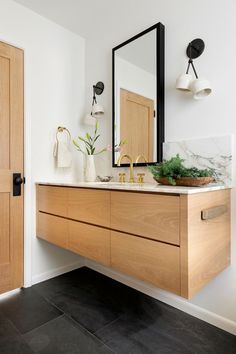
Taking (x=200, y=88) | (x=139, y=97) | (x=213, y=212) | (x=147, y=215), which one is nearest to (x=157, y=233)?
(x=147, y=215)

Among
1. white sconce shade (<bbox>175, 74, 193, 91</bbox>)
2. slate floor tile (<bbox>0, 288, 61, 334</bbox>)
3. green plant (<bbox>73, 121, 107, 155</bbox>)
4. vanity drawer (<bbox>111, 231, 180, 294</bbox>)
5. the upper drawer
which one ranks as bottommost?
slate floor tile (<bbox>0, 288, 61, 334</bbox>)

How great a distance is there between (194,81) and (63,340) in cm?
180

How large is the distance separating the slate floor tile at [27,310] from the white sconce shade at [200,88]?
1.79 meters

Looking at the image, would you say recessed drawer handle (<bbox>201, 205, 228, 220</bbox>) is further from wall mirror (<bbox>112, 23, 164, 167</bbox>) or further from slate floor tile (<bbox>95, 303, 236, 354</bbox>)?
slate floor tile (<bbox>95, 303, 236, 354</bbox>)

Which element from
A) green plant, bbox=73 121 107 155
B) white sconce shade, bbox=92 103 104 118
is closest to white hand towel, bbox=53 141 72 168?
green plant, bbox=73 121 107 155

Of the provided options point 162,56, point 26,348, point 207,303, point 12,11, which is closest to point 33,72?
point 12,11

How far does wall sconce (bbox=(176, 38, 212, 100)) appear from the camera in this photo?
1497 millimetres

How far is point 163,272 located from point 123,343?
0.55m

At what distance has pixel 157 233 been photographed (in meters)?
1.25

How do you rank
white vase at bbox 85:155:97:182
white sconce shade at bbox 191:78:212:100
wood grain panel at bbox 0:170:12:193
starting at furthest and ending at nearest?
white vase at bbox 85:155:97:182 < wood grain panel at bbox 0:170:12:193 < white sconce shade at bbox 191:78:212:100

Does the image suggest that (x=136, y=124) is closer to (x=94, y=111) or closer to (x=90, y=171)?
(x=94, y=111)

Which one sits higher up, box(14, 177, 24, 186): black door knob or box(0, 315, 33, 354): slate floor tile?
box(14, 177, 24, 186): black door knob

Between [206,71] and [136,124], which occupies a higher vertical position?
[206,71]

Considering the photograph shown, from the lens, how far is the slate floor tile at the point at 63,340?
4.43 ft
